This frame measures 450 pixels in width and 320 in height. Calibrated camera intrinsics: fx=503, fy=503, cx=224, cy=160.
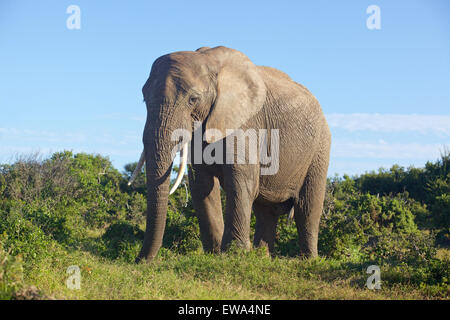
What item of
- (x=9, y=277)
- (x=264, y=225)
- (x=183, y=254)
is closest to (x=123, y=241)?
(x=183, y=254)

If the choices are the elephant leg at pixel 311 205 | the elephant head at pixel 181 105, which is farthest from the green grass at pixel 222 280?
the elephant leg at pixel 311 205

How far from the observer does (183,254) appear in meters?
10.7

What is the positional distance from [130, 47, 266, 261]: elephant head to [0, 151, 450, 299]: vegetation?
3.77 feet

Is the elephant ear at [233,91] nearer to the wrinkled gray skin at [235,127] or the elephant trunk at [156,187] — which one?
the wrinkled gray skin at [235,127]

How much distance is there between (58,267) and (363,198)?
9.72 metres

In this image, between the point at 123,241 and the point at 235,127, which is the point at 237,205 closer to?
the point at 235,127

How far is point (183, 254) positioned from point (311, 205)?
9.71 feet

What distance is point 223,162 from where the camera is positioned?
846cm

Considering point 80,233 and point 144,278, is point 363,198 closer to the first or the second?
point 80,233

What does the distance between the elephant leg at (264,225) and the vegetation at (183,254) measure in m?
0.53

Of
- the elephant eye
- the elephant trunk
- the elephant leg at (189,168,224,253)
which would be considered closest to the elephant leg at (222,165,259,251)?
the elephant leg at (189,168,224,253)

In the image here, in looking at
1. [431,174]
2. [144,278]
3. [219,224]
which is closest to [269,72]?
[219,224]

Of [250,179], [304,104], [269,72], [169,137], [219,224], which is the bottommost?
A: [219,224]

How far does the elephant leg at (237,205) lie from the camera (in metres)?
8.29
